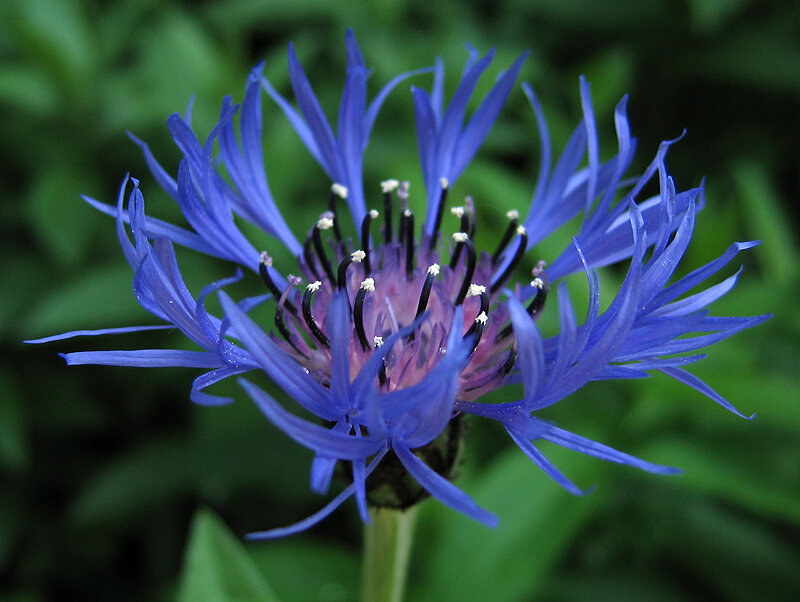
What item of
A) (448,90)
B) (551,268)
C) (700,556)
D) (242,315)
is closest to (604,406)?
(700,556)

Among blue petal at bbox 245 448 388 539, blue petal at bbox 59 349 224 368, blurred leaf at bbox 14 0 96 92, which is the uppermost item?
blurred leaf at bbox 14 0 96 92

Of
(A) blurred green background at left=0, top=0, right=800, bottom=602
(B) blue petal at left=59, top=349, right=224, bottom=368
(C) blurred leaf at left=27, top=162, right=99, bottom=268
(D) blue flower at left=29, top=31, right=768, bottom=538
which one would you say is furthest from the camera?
(C) blurred leaf at left=27, top=162, right=99, bottom=268

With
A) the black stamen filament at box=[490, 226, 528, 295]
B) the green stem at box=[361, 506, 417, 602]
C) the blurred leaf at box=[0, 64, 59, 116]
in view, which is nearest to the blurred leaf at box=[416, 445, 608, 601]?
the green stem at box=[361, 506, 417, 602]

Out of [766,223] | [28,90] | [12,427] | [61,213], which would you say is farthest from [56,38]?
[766,223]

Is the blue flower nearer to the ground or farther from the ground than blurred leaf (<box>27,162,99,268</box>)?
farther from the ground

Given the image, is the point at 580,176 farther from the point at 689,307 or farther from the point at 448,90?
the point at 448,90

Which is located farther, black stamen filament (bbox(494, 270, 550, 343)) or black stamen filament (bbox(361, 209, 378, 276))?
black stamen filament (bbox(361, 209, 378, 276))

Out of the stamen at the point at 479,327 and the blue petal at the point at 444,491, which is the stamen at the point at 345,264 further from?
the blue petal at the point at 444,491

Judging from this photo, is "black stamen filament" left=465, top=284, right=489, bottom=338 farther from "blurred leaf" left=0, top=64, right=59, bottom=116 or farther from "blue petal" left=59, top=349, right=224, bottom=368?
"blurred leaf" left=0, top=64, right=59, bottom=116
